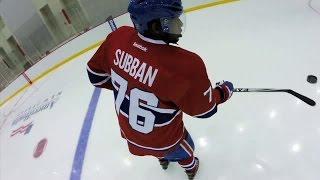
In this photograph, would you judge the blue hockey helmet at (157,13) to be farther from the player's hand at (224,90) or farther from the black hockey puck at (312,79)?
the black hockey puck at (312,79)

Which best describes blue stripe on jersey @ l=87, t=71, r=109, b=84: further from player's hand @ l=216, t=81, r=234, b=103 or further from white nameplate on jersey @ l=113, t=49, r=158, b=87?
player's hand @ l=216, t=81, r=234, b=103

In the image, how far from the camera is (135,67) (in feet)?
3.73

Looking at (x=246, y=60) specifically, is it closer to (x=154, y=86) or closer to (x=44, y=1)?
(x=154, y=86)

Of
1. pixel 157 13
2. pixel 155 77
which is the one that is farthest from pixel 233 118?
pixel 157 13

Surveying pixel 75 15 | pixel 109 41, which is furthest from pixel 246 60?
pixel 75 15

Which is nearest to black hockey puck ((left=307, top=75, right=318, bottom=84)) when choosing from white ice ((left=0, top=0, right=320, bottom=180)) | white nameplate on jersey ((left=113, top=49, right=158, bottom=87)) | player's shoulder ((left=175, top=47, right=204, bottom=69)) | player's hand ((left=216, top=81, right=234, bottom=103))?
white ice ((left=0, top=0, right=320, bottom=180))

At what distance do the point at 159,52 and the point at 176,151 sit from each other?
63 centimetres

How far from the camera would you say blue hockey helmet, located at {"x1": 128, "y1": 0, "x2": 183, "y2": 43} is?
Result: 1022mm

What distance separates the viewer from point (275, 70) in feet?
7.22

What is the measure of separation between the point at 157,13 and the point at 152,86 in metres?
0.25

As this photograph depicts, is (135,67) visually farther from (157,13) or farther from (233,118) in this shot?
(233,118)

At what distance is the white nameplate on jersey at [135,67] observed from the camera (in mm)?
1102

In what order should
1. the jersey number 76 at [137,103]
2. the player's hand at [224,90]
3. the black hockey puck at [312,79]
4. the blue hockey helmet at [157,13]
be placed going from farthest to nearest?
the black hockey puck at [312,79] → the player's hand at [224,90] → the jersey number 76 at [137,103] → the blue hockey helmet at [157,13]

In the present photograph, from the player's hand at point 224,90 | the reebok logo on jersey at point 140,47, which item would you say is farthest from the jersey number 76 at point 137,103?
the player's hand at point 224,90
